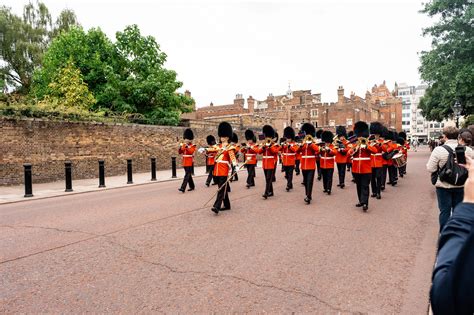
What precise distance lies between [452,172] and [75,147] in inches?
621

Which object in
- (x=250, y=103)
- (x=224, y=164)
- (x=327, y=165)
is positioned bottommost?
(x=327, y=165)

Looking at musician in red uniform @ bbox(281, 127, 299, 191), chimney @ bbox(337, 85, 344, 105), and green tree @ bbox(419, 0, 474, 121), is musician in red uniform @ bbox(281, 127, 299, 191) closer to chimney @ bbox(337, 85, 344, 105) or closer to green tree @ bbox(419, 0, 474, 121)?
green tree @ bbox(419, 0, 474, 121)

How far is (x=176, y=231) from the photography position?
6.34 m

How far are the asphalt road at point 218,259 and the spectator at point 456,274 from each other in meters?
Result: 2.18

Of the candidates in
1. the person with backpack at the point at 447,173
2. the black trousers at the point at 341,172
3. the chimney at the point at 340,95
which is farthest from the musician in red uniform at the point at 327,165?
the chimney at the point at 340,95

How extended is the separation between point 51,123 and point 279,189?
1062 centimetres

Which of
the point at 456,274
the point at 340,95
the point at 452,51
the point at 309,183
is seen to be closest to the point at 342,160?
the point at 309,183

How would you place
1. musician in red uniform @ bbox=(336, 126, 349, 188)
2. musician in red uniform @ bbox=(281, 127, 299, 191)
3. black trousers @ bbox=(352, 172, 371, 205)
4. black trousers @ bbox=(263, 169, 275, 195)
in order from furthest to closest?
musician in red uniform @ bbox=(336, 126, 349, 188), musician in red uniform @ bbox=(281, 127, 299, 191), black trousers @ bbox=(263, 169, 275, 195), black trousers @ bbox=(352, 172, 371, 205)

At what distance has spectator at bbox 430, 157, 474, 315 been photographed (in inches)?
51.8

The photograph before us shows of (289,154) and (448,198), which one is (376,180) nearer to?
(289,154)

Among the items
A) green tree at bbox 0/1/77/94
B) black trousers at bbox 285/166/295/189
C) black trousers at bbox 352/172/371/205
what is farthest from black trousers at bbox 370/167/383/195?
green tree at bbox 0/1/77/94

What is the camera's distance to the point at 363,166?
333 inches

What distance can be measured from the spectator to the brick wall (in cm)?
1574

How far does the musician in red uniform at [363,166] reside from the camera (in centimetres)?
822
